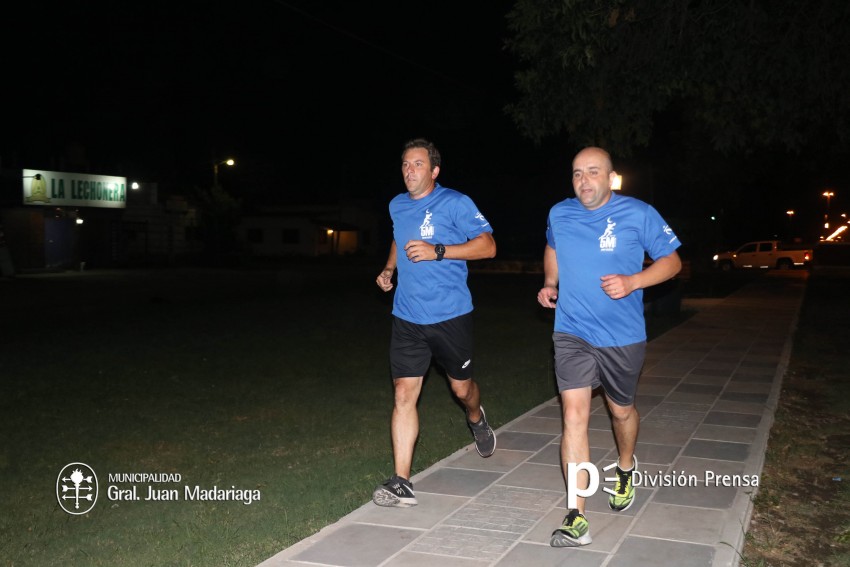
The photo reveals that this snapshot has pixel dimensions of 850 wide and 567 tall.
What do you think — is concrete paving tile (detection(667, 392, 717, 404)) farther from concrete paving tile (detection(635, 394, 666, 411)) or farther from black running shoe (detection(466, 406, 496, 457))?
black running shoe (detection(466, 406, 496, 457))

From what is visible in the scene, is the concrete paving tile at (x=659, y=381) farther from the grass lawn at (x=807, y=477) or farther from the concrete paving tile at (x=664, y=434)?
the concrete paving tile at (x=664, y=434)

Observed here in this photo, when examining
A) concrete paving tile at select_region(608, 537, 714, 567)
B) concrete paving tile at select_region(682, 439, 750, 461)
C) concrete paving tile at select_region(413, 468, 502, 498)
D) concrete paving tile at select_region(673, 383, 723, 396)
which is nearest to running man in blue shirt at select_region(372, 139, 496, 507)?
concrete paving tile at select_region(413, 468, 502, 498)

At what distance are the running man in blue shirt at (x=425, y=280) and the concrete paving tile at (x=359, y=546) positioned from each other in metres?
0.60

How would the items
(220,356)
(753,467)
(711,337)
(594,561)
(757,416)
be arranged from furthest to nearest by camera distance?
(711,337) → (220,356) → (757,416) → (753,467) → (594,561)

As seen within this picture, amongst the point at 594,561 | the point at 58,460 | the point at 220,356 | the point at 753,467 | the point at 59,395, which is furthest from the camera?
the point at 220,356

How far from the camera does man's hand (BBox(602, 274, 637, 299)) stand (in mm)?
4473

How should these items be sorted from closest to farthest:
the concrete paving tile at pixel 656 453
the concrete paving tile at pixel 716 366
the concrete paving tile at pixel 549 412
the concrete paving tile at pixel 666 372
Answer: the concrete paving tile at pixel 656 453
the concrete paving tile at pixel 549 412
the concrete paving tile at pixel 666 372
the concrete paving tile at pixel 716 366

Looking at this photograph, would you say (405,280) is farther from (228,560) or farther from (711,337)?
(711,337)

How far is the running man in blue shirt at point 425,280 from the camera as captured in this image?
209 inches

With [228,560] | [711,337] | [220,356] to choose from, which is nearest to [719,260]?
[711,337]

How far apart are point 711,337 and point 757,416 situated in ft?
22.9

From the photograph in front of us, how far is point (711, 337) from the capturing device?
14.7 m

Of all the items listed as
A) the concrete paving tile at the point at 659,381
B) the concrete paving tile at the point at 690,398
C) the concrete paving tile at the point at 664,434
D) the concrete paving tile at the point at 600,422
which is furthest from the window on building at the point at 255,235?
the concrete paving tile at the point at 664,434

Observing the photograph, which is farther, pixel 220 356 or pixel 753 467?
pixel 220 356
